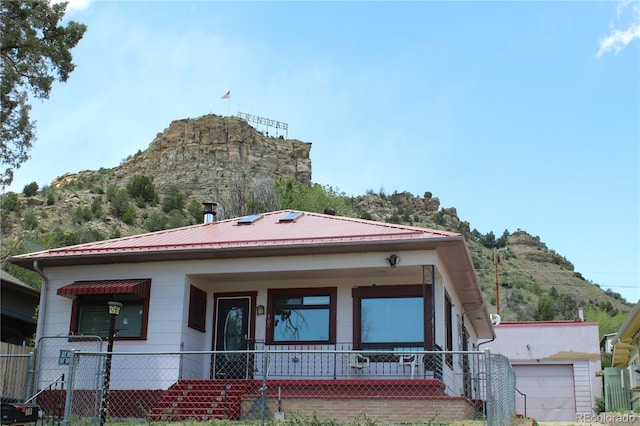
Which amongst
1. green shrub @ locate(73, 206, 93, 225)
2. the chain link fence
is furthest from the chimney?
green shrub @ locate(73, 206, 93, 225)

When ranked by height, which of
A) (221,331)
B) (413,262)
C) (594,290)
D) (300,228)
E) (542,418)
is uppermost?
(594,290)

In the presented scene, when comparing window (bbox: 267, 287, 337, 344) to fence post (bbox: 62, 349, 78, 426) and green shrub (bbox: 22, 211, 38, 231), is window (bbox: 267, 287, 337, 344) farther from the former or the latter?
green shrub (bbox: 22, 211, 38, 231)

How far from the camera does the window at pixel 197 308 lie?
16547 mm

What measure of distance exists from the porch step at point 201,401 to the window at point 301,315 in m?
1.89

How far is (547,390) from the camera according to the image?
29.1 meters

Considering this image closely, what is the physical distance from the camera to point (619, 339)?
→ 75.7ft

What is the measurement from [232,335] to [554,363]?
17.0m

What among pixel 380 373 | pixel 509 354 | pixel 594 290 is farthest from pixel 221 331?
pixel 594 290

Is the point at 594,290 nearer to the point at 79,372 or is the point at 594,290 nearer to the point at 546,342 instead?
the point at 546,342

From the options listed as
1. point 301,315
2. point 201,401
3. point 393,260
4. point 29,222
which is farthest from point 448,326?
point 29,222

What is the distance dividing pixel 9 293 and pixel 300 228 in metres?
10.6

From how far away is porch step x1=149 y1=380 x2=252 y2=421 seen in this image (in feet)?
45.4

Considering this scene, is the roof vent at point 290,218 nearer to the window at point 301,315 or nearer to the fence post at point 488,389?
the window at point 301,315

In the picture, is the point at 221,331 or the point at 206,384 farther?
the point at 221,331
